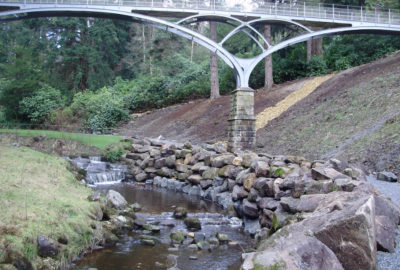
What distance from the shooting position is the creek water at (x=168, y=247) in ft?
17.4

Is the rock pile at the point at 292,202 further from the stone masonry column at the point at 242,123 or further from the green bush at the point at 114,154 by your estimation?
the stone masonry column at the point at 242,123

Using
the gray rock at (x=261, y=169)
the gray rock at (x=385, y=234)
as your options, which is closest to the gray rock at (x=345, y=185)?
the gray rock at (x=385, y=234)

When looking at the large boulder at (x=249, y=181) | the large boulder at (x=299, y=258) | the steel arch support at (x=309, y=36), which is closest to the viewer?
the large boulder at (x=299, y=258)

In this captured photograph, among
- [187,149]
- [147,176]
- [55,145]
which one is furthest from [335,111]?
[55,145]

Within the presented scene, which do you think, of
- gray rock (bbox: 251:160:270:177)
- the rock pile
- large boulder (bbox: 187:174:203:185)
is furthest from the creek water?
large boulder (bbox: 187:174:203:185)

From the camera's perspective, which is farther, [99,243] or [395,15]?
[395,15]

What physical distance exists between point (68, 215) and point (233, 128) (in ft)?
34.8

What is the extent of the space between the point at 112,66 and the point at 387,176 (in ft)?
115

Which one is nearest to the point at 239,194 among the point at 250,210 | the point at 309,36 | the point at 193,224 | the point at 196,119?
the point at 250,210

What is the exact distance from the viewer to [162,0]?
1738cm

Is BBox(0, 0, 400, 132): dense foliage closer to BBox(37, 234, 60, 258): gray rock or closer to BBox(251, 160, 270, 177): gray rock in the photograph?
BBox(251, 160, 270, 177): gray rock

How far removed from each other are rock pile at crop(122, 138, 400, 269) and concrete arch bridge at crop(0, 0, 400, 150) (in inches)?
132

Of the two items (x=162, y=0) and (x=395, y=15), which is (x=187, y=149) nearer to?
(x=162, y=0)

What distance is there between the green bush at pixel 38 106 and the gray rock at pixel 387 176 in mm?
22308
